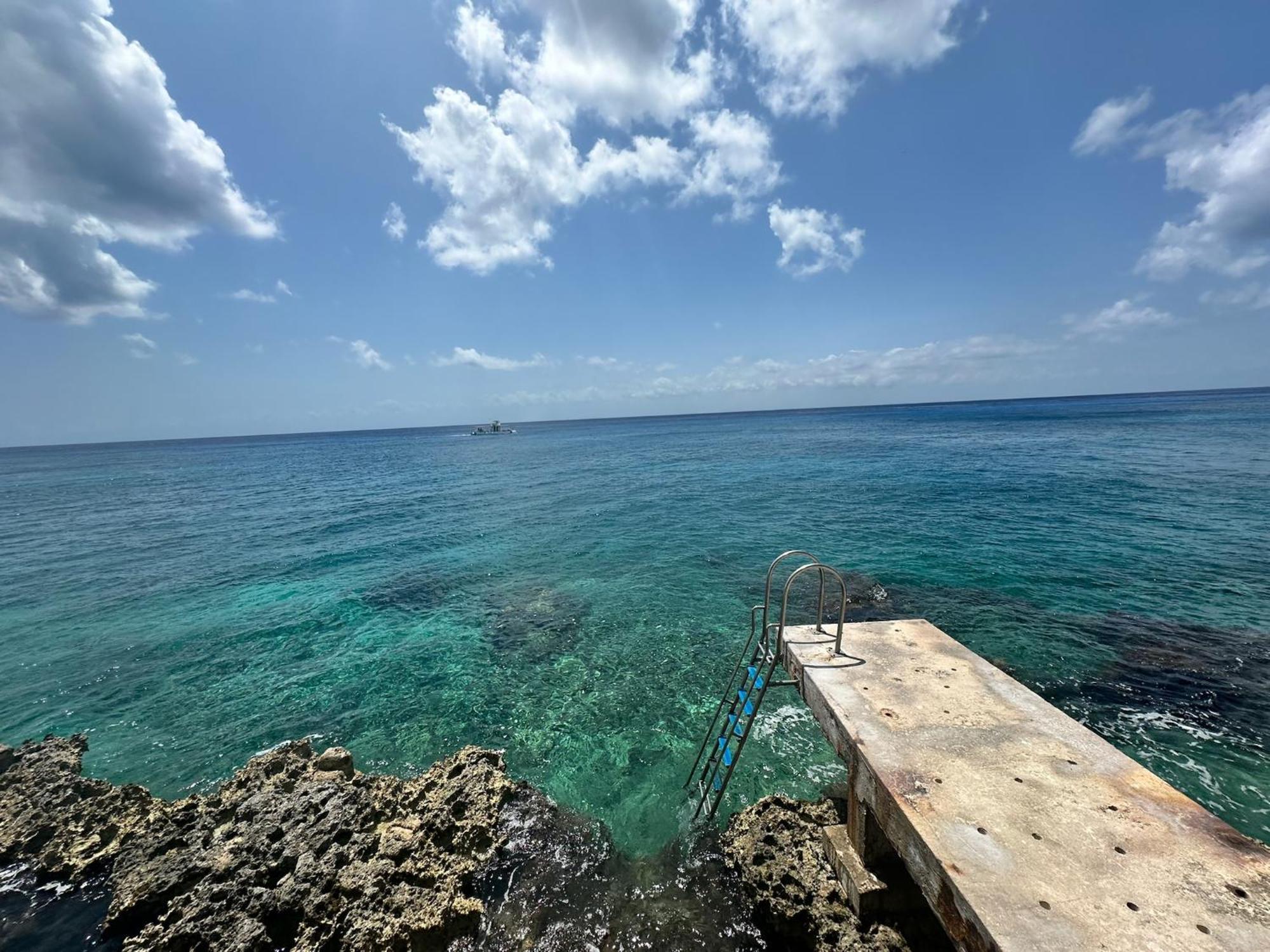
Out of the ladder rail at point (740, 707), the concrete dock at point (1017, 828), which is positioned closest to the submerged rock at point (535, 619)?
the ladder rail at point (740, 707)

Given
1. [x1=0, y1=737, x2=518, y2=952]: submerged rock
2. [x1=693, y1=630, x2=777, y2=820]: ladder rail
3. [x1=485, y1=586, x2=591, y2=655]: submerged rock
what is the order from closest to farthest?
1. [x1=0, y1=737, x2=518, y2=952]: submerged rock
2. [x1=693, y1=630, x2=777, y2=820]: ladder rail
3. [x1=485, y1=586, x2=591, y2=655]: submerged rock

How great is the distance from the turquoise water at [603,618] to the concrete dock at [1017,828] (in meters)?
3.82

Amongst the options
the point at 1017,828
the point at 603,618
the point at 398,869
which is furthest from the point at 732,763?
the point at 603,618

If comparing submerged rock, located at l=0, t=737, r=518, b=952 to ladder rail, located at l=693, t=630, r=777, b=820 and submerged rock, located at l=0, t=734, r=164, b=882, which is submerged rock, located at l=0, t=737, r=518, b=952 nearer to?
submerged rock, located at l=0, t=734, r=164, b=882

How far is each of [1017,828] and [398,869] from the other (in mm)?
7921

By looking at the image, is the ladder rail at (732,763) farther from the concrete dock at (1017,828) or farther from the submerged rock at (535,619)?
the submerged rock at (535,619)

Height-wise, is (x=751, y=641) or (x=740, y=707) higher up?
(x=751, y=641)

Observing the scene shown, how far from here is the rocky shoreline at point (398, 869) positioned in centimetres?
647

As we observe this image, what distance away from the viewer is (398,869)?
7098mm

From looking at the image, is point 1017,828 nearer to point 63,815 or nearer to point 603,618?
point 603,618

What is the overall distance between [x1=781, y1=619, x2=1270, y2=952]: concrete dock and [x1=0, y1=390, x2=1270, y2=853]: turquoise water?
3821 mm

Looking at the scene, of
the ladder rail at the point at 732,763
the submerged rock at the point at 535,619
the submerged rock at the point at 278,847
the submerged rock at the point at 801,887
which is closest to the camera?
the submerged rock at the point at 801,887

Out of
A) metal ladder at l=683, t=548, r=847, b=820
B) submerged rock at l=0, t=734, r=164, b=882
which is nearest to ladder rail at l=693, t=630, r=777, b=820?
metal ladder at l=683, t=548, r=847, b=820

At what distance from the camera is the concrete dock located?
3.95 m
